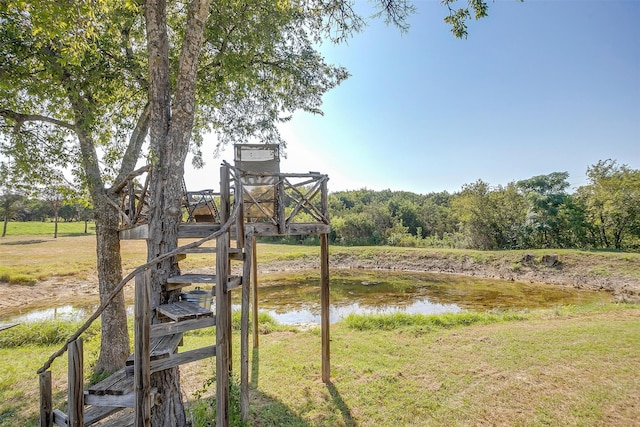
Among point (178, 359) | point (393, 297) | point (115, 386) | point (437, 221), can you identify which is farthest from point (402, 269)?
point (115, 386)

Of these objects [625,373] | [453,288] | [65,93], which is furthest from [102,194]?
[453,288]

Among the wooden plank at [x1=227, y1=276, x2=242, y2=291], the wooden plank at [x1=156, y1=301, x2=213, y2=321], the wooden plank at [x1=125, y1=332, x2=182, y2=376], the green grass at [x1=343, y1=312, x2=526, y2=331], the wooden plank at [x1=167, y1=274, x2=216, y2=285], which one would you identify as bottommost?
the green grass at [x1=343, y1=312, x2=526, y2=331]

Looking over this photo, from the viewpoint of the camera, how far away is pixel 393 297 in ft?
46.4

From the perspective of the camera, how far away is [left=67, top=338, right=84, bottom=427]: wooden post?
8.96 ft

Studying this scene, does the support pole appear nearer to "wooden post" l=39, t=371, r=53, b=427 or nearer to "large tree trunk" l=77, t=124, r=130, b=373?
"wooden post" l=39, t=371, r=53, b=427

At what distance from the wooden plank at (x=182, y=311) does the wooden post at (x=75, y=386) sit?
0.79 m

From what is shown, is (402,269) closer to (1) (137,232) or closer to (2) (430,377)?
(2) (430,377)

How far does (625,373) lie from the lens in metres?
5.02

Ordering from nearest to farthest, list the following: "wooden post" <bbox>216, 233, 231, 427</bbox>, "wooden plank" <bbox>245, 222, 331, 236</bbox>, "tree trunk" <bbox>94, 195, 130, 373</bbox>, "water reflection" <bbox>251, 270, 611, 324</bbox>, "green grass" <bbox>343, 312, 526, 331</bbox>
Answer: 1. "wooden post" <bbox>216, 233, 231, 427</bbox>
2. "wooden plank" <bbox>245, 222, 331, 236</bbox>
3. "tree trunk" <bbox>94, 195, 130, 373</bbox>
4. "green grass" <bbox>343, 312, 526, 331</bbox>
5. "water reflection" <bbox>251, 270, 611, 324</bbox>

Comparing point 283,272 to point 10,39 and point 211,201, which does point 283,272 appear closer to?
point 211,201

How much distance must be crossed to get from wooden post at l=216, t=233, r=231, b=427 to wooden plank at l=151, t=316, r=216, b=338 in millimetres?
117

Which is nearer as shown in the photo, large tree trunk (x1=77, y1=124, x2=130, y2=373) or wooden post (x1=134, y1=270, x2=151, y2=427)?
wooden post (x1=134, y1=270, x2=151, y2=427)

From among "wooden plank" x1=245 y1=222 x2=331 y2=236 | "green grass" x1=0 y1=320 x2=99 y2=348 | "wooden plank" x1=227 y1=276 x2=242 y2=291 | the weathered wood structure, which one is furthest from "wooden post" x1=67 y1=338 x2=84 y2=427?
"green grass" x1=0 y1=320 x2=99 y2=348

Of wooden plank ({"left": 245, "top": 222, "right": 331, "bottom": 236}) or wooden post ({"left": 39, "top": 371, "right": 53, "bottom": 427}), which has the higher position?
wooden plank ({"left": 245, "top": 222, "right": 331, "bottom": 236})
